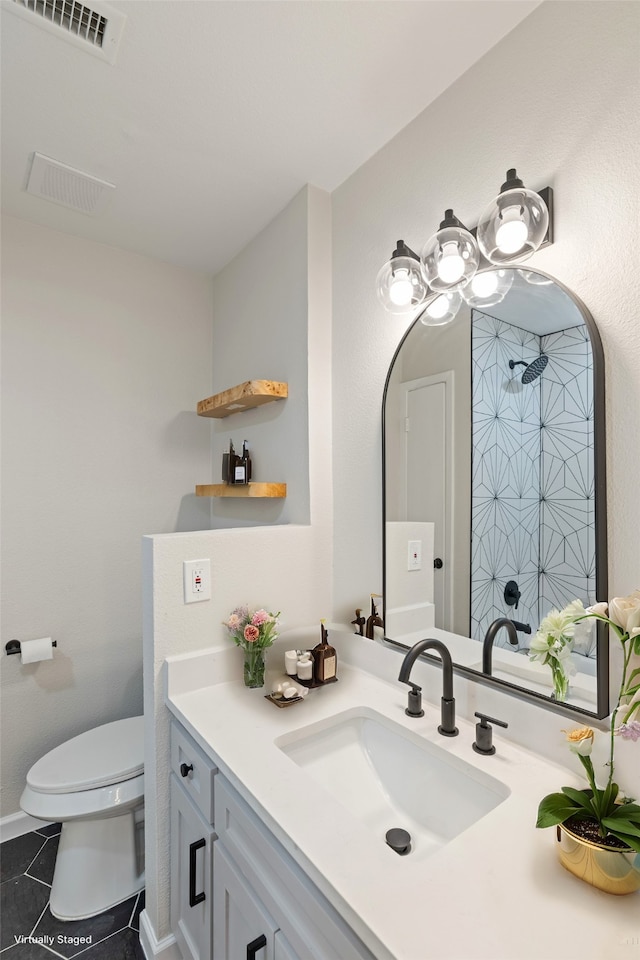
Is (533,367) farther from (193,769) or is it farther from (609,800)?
(193,769)

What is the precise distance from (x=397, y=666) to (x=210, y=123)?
1.86 metres

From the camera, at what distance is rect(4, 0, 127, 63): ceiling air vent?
1.14 m

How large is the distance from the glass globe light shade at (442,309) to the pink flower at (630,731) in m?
1.05

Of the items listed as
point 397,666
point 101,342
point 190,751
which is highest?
point 101,342

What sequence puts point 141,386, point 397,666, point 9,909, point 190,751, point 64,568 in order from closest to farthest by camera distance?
point 190,751 → point 397,666 → point 9,909 → point 64,568 → point 141,386

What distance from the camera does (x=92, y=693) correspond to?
214 cm

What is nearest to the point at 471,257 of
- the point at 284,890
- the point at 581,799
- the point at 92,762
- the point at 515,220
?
the point at 515,220

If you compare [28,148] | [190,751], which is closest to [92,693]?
[190,751]

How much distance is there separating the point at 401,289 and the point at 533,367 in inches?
18.6

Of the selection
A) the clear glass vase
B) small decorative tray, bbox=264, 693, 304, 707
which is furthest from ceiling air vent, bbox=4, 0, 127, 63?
small decorative tray, bbox=264, 693, 304, 707

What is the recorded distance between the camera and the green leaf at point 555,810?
0.75m

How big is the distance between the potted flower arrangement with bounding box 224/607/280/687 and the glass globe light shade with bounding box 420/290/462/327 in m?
1.06

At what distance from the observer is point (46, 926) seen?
59.8 inches

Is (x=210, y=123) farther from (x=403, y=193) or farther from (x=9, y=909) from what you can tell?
(x=9, y=909)
